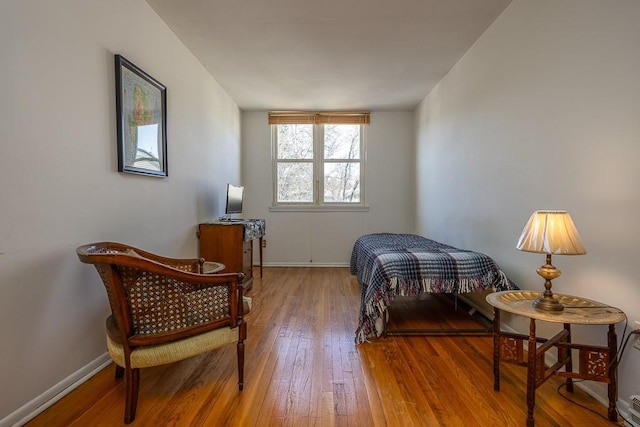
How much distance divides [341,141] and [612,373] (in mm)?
4474

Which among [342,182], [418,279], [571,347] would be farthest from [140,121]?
[342,182]

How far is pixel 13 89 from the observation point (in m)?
1.47

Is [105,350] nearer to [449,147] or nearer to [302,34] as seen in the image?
[302,34]

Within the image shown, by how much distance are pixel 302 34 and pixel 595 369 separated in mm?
3114

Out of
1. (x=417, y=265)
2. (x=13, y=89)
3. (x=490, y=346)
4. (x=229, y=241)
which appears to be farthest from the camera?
(x=229, y=241)

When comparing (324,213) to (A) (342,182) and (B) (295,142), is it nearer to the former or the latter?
(A) (342,182)

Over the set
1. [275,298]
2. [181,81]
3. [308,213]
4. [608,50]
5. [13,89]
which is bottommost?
[275,298]

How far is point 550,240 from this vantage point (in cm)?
153

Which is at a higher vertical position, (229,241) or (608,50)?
(608,50)

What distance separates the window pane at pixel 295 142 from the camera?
543cm

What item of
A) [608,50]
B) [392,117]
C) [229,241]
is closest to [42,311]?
[229,241]

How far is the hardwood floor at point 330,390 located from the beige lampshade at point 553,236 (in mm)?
824

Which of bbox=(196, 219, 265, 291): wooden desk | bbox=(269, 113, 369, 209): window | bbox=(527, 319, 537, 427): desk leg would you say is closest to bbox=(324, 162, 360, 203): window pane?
bbox=(269, 113, 369, 209): window

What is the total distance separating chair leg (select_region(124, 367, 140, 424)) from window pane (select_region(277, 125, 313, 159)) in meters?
4.25
